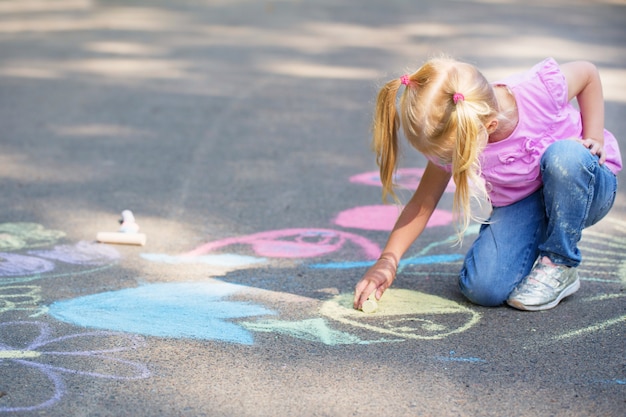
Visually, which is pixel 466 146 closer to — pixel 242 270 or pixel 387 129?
pixel 387 129

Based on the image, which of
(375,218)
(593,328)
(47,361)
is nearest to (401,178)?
(375,218)

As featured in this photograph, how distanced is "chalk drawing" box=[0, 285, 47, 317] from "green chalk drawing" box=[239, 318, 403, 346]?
2.23 ft

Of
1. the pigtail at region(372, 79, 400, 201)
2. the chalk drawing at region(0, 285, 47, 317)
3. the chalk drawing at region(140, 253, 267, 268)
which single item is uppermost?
the pigtail at region(372, 79, 400, 201)

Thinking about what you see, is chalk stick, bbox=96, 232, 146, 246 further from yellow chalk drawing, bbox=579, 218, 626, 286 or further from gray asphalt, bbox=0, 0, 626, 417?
yellow chalk drawing, bbox=579, 218, 626, 286

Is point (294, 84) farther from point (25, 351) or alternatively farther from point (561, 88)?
point (25, 351)

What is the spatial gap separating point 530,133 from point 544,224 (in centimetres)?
32

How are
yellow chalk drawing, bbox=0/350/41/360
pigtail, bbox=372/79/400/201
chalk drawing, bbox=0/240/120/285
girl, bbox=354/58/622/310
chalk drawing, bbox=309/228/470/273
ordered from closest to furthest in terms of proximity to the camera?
yellow chalk drawing, bbox=0/350/41/360 → girl, bbox=354/58/622/310 → pigtail, bbox=372/79/400/201 → chalk drawing, bbox=0/240/120/285 → chalk drawing, bbox=309/228/470/273

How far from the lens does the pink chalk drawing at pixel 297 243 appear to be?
336 cm

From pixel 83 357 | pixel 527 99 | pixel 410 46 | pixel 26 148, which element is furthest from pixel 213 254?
pixel 410 46

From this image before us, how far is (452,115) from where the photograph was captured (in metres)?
2.48

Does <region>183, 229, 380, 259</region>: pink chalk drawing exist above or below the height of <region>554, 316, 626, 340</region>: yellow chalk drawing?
above

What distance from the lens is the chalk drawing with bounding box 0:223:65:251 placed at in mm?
3384

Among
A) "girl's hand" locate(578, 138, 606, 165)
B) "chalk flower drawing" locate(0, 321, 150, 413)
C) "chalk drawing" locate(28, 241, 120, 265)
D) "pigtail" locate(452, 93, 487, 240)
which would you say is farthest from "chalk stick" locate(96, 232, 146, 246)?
"girl's hand" locate(578, 138, 606, 165)

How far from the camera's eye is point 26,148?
4.81 metres
